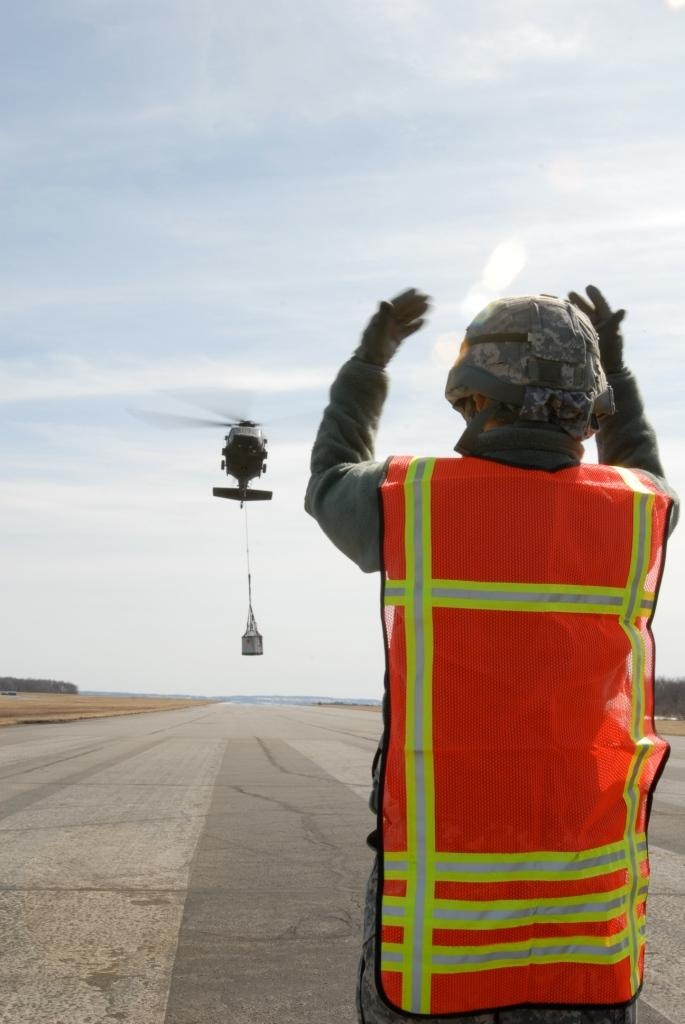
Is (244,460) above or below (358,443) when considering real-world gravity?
above

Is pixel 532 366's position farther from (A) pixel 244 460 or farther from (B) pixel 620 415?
(A) pixel 244 460

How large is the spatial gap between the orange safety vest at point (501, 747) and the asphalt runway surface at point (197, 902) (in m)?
2.30

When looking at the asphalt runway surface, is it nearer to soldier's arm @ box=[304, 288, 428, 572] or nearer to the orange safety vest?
the orange safety vest

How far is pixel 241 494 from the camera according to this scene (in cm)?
2355

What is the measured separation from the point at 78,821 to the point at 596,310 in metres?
8.01

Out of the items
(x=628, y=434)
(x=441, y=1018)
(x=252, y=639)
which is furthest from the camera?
(x=252, y=639)

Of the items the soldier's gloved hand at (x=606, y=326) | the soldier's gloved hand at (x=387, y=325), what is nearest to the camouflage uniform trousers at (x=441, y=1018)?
the soldier's gloved hand at (x=387, y=325)

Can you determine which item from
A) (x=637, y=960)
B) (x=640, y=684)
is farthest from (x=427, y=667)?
(x=637, y=960)

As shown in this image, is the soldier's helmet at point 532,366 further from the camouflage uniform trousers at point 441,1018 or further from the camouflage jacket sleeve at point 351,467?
the camouflage uniform trousers at point 441,1018

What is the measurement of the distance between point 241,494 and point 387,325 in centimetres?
2133

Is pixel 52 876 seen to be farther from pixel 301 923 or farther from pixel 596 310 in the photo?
pixel 596 310

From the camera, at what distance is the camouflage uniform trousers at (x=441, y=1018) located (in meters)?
1.89

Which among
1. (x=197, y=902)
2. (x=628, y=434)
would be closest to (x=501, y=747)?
(x=628, y=434)

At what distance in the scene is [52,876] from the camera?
261 inches
